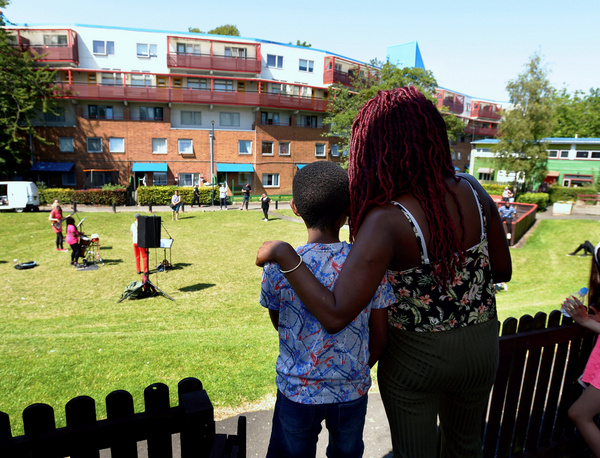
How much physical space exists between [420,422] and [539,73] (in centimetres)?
4515

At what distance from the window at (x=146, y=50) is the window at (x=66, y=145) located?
10.8 m

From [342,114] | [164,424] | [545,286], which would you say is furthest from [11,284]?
[342,114]

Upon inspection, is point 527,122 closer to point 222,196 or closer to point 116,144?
point 222,196

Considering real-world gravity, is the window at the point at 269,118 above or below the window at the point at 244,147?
above

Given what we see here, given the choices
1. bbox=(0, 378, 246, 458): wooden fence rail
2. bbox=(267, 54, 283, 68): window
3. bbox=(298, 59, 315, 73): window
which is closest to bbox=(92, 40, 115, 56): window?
bbox=(267, 54, 283, 68): window

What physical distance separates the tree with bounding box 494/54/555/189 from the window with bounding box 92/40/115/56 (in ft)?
127

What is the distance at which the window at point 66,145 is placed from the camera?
3859 cm

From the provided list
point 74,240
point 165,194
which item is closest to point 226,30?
point 165,194

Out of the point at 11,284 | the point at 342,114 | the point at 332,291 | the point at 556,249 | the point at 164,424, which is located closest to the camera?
the point at 332,291

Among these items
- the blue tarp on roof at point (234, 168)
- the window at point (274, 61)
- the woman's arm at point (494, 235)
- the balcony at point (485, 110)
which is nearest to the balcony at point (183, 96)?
the window at point (274, 61)

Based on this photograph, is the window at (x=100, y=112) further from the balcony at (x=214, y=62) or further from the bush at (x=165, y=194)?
the bush at (x=165, y=194)

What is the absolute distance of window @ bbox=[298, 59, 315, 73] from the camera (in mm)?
45088

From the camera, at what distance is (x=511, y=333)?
294cm

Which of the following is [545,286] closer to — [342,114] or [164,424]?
[164,424]
